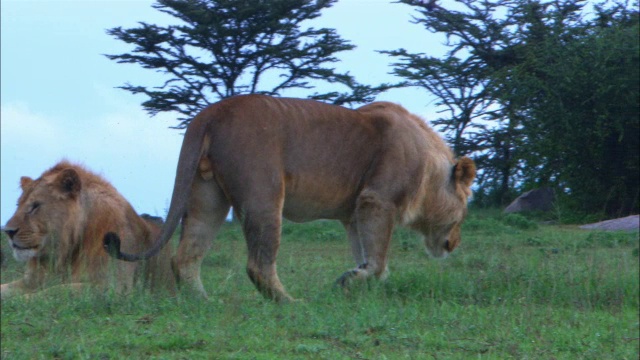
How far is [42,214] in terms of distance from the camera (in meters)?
5.48

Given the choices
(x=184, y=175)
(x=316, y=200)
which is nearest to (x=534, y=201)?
(x=316, y=200)

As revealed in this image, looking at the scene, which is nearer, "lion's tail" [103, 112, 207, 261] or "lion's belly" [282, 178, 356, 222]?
"lion's tail" [103, 112, 207, 261]

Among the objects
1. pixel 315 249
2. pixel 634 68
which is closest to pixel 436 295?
pixel 315 249

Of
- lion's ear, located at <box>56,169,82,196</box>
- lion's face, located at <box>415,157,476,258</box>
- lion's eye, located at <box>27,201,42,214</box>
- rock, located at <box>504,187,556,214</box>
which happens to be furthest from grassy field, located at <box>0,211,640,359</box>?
rock, located at <box>504,187,556,214</box>

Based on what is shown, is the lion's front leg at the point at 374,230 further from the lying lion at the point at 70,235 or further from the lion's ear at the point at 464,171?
the lying lion at the point at 70,235

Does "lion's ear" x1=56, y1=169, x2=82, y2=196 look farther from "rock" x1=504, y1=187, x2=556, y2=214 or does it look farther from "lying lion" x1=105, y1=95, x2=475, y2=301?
"rock" x1=504, y1=187, x2=556, y2=214

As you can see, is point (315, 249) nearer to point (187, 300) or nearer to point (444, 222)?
point (444, 222)

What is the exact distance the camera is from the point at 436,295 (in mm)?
5629

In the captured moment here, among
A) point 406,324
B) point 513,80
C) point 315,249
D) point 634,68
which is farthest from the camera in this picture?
point 513,80

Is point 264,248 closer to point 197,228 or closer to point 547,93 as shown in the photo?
point 197,228

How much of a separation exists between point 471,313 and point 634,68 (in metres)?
10.4

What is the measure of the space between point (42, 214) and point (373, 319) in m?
2.02

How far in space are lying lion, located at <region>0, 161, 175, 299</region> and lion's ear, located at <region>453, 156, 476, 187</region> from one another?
2.15 m

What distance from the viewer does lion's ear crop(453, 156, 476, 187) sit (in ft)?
22.2
